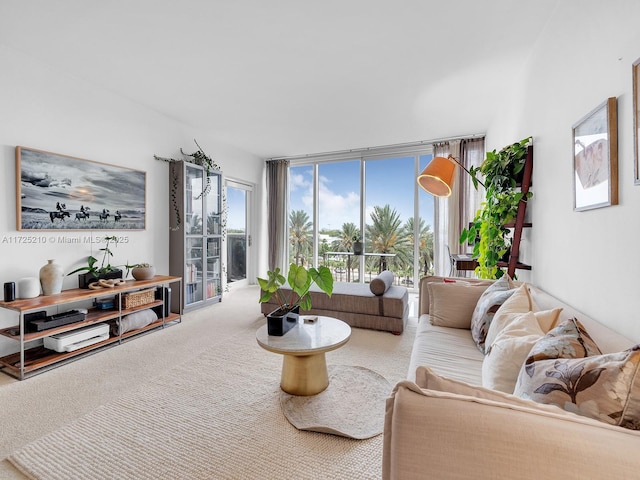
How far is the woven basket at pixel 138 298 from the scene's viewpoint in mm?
3076

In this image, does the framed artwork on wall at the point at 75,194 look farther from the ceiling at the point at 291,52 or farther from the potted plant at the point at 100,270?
the ceiling at the point at 291,52

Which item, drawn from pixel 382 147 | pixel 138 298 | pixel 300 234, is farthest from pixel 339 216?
pixel 138 298

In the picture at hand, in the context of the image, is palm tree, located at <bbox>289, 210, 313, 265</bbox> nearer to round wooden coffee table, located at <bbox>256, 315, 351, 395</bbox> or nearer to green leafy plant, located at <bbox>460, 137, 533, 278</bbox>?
green leafy plant, located at <bbox>460, 137, 533, 278</bbox>

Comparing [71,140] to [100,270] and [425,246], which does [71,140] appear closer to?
[100,270]

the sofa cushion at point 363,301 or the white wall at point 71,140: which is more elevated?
the white wall at point 71,140

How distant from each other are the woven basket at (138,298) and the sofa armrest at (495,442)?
3.22m

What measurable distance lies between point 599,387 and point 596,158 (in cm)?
118

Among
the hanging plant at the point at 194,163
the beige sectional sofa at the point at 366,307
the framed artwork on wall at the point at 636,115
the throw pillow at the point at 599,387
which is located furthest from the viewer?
the hanging plant at the point at 194,163

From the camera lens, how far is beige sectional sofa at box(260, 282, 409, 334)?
3.22 metres

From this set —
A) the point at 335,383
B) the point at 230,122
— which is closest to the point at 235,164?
the point at 230,122

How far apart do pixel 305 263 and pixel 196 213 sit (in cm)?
252

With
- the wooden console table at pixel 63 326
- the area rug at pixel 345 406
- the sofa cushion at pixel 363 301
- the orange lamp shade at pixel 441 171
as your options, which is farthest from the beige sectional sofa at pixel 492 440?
the wooden console table at pixel 63 326

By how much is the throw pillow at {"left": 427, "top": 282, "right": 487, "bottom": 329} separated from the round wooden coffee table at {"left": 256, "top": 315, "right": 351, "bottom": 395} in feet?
2.48

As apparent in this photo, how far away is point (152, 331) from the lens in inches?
130
